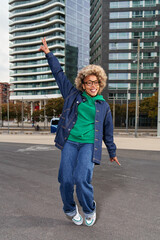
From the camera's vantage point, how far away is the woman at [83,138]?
8.31 ft

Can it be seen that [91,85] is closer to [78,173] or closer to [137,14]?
[78,173]

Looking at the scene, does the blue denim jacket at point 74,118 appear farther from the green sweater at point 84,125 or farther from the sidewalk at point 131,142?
the sidewalk at point 131,142

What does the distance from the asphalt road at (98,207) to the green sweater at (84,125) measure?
1.14 meters

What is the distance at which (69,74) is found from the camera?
64.8 metres

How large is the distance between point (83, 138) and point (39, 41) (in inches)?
2784

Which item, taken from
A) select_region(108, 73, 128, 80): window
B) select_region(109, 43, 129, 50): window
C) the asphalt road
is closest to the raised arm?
the asphalt road

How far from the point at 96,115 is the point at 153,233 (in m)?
1.59

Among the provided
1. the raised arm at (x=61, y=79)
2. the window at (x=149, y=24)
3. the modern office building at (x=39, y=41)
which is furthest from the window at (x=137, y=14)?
the raised arm at (x=61, y=79)

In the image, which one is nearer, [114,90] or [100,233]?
[100,233]

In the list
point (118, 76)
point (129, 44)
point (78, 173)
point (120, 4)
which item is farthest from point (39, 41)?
point (78, 173)

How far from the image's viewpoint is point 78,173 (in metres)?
2.48

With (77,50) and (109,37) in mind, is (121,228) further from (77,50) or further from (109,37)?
(77,50)

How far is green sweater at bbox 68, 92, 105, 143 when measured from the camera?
8.48 feet

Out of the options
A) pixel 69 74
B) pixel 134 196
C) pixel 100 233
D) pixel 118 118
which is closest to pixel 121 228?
pixel 100 233
